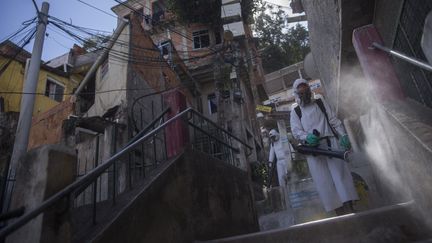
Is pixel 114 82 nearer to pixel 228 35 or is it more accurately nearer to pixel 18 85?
pixel 228 35

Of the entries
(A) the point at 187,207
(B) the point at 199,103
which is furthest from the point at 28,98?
(B) the point at 199,103

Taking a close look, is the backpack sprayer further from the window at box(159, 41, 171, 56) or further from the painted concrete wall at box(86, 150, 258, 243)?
the window at box(159, 41, 171, 56)

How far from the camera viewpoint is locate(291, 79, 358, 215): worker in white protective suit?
13.7 feet

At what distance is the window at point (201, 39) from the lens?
2111 cm

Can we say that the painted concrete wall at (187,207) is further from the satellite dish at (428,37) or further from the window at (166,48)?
the window at (166,48)

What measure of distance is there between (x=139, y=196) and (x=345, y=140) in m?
3.49

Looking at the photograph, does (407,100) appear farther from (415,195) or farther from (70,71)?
(70,71)

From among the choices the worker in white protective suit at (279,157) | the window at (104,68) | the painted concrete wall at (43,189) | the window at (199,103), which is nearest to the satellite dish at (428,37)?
the painted concrete wall at (43,189)

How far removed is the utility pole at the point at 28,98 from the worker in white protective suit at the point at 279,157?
7.79 m

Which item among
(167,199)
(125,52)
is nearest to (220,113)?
(125,52)

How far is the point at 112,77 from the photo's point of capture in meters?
12.0

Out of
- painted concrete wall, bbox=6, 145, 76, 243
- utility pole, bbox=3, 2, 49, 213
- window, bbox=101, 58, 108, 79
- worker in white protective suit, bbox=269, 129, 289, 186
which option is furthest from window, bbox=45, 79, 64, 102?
painted concrete wall, bbox=6, 145, 76, 243

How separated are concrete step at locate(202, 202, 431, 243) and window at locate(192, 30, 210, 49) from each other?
1962cm

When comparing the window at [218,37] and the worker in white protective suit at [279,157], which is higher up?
the window at [218,37]
